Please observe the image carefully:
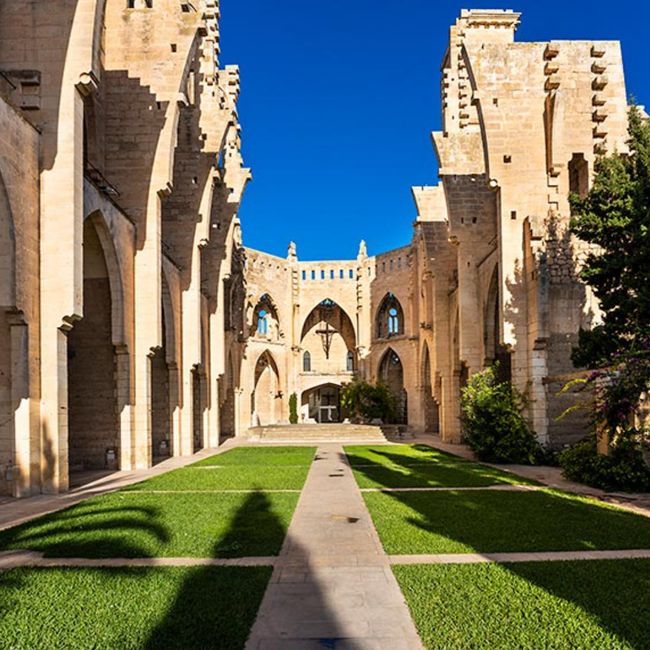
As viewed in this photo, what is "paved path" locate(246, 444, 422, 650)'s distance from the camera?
4215mm

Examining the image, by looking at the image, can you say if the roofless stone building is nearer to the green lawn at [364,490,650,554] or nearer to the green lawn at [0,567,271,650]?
the green lawn at [364,490,650,554]

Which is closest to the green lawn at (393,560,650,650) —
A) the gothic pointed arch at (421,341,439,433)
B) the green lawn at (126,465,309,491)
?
the green lawn at (126,465,309,491)

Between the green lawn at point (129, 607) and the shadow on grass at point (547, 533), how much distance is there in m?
1.89

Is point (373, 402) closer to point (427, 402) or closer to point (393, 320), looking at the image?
point (427, 402)

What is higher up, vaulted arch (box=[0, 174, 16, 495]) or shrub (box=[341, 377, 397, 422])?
vaulted arch (box=[0, 174, 16, 495])

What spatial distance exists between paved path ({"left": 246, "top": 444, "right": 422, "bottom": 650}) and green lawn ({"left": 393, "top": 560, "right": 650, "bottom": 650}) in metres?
0.21

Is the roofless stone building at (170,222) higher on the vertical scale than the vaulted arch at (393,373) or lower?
higher

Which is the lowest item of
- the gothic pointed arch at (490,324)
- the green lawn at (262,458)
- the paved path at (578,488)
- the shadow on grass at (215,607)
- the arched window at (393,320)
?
the green lawn at (262,458)

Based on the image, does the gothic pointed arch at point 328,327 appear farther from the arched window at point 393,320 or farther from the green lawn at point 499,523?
the green lawn at point 499,523

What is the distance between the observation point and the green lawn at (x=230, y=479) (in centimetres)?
1194

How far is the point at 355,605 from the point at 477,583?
1179mm

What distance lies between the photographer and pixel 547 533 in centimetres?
738

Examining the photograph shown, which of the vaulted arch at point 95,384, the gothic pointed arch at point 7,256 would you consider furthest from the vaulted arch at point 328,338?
the gothic pointed arch at point 7,256

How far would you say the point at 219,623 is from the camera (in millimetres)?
4414
